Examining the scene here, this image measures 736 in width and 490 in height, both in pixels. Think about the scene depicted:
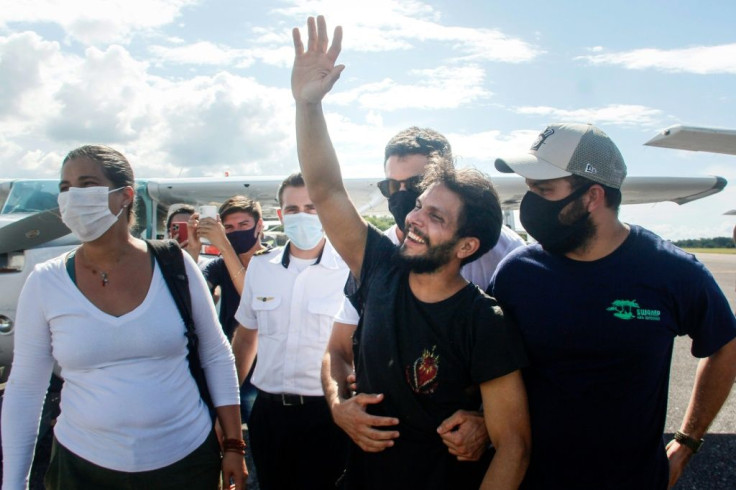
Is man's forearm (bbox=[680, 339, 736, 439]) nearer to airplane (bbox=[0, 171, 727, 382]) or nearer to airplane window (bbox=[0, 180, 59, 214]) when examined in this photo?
airplane (bbox=[0, 171, 727, 382])

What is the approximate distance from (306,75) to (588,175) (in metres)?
1.09

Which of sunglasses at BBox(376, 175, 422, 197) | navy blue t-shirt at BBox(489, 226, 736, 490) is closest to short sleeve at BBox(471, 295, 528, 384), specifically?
navy blue t-shirt at BBox(489, 226, 736, 490)

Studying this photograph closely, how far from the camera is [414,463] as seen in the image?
5.58 ft

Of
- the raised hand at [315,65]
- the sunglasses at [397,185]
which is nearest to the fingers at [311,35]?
the raised hand at [315,65]

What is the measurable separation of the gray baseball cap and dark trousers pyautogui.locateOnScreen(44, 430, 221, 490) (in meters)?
1.67

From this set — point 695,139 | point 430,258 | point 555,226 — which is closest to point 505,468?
point 430,258

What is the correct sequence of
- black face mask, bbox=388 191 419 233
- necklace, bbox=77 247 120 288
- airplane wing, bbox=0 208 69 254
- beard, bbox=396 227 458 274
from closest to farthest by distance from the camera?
beard, bbox=396 227 458 274
necklace, bbox=77 247 120 288
black face mask, bbox=388 191 419 233
airplane wing, bbox=0 208 69 254

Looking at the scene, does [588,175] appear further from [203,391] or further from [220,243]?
[220,243]

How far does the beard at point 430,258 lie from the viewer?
5.81 feet

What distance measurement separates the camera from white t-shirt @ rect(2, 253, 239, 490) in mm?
1896

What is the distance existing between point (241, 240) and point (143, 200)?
18.1 feet

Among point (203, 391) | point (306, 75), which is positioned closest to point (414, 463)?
point (203, 391)

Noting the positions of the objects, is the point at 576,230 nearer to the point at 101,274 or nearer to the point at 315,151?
the point at 315,151

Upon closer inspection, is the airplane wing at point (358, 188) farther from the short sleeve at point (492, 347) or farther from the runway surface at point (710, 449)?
the short sleeve at point (492, 347)
